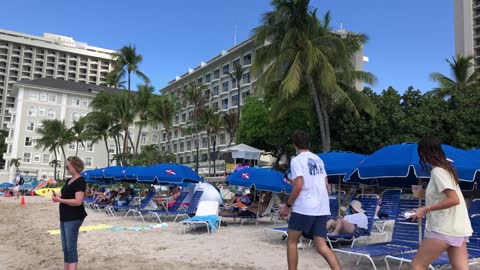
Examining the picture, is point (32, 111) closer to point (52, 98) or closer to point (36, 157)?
point (52, 98)

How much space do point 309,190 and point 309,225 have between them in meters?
0.36

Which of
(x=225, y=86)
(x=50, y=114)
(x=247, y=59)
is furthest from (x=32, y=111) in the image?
(x=247, y=59)

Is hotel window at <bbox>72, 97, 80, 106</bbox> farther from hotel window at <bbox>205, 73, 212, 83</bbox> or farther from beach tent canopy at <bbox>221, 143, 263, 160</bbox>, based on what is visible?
beach tent canopy at <bbox>221, 143, 263, 160</bbox>

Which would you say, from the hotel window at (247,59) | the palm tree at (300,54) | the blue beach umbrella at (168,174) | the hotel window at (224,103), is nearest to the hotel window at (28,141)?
the hotel window at (224,103)

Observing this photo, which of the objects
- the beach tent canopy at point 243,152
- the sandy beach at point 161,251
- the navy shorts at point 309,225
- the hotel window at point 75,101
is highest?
the hotel window at point 75,101

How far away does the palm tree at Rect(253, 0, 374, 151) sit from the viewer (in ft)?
67.6

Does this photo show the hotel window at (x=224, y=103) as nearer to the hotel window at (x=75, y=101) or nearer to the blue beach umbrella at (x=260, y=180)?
the hotel window at (x=75, y=101)

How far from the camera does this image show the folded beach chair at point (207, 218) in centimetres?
1035

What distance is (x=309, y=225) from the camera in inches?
178

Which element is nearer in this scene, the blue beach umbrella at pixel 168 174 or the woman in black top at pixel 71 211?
the woman in black top at pixel 71 211

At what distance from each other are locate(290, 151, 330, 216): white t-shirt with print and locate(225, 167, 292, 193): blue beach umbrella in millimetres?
6804

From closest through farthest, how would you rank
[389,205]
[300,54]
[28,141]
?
[389,205]
[300,54]
[28,141]

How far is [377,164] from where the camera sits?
6.17 meters

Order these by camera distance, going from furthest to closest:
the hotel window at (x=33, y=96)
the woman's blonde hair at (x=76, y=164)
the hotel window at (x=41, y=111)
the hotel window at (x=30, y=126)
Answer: the hotel window at (x=41, y=111)
the hotel window at (x=33, y=96)
the hotel window at (x=30, y=126)
the woman's blonde hair at (x=76, y=164)
